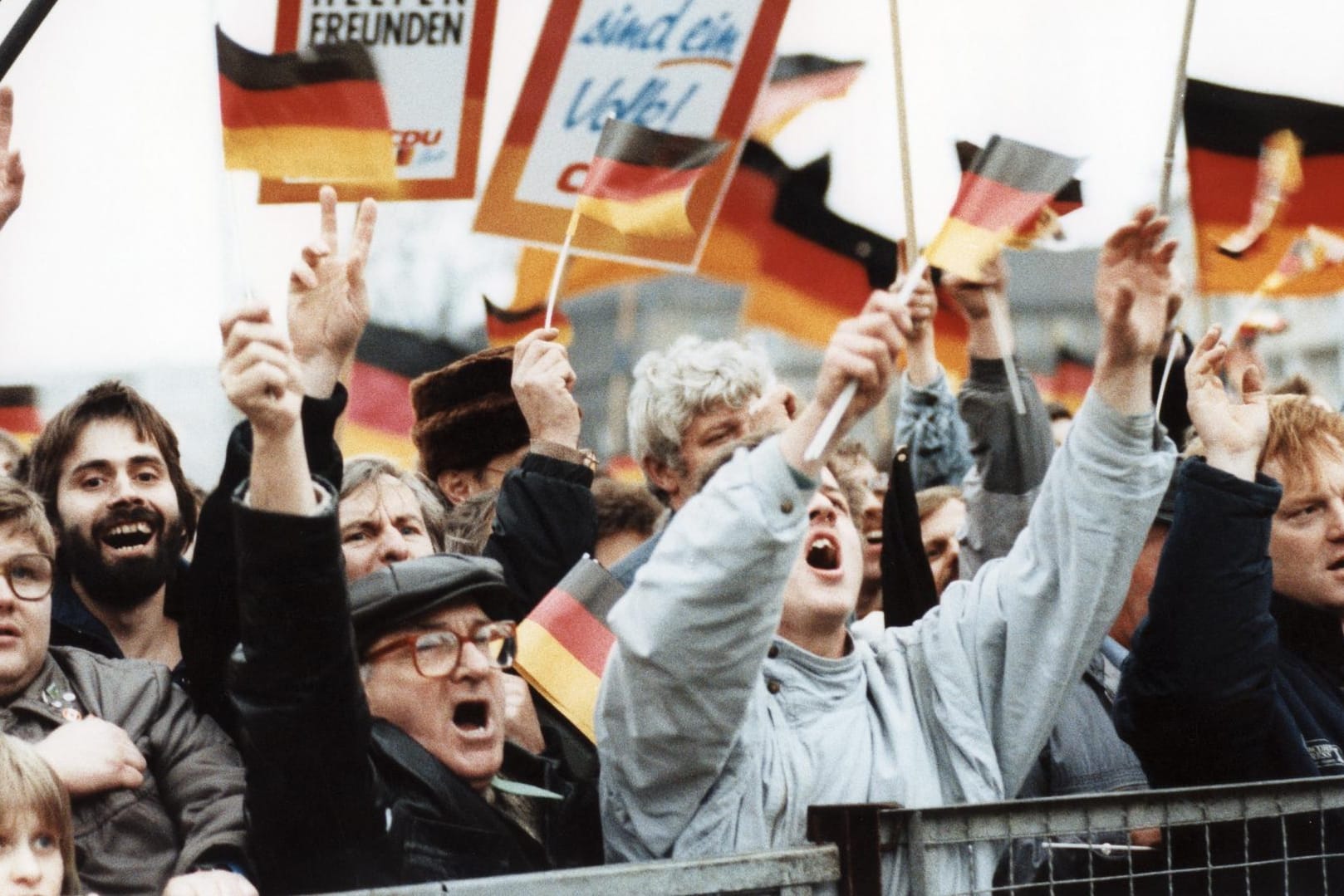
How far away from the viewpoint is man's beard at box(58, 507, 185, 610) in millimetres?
3668

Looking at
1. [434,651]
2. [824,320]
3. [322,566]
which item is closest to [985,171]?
[434,651]

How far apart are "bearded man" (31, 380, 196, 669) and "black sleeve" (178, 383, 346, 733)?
38cm

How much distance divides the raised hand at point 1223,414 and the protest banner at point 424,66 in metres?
2.20

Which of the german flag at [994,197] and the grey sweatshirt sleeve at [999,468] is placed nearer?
the german flag at [994,197]

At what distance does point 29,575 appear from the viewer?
3119mm

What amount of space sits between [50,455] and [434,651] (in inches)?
42.5

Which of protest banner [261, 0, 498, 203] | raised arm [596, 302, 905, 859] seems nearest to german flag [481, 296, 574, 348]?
protest banner [261, 0, 498, 203]

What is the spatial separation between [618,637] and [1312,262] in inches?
107

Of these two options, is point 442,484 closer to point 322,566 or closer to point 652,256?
point 652,256

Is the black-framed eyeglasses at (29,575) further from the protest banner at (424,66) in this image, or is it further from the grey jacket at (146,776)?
the protest banner at (424,66)

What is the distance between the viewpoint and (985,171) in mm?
3805

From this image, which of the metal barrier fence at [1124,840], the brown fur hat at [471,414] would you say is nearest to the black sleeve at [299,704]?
the metal barrier fence at [1124,840]

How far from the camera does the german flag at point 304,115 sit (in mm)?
4461

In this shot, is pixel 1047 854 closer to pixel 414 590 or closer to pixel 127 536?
pixel 414 590
